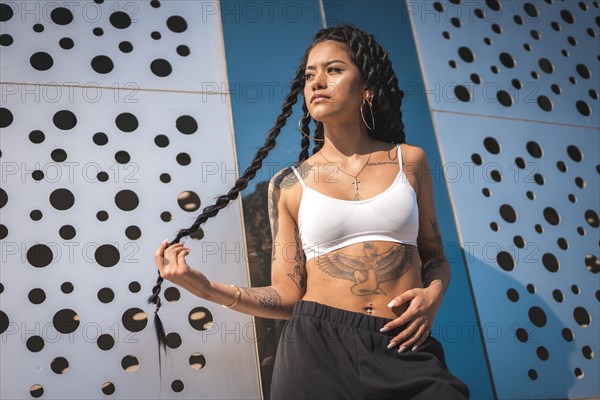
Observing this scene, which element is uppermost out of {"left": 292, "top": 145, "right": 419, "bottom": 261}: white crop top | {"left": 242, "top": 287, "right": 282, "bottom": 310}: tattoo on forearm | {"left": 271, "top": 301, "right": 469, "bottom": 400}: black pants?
{"left": 292, "top": 145, "right": 419, "bottom": 261}: white crop top

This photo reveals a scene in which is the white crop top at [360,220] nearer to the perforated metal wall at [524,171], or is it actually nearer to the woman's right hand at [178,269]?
the woman's right hand at [178,269]

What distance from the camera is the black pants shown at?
1.63 metres

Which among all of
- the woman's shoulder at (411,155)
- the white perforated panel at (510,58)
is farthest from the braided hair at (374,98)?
the white perforated panel at (510,58)

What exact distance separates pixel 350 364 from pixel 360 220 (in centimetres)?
40

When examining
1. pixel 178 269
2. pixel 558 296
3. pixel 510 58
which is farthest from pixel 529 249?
pixel 178 269

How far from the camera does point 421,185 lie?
2.04 metres

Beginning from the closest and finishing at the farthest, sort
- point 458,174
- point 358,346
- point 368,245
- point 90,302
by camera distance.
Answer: point 358,346
point 368,245
point 90,302
point 458,174

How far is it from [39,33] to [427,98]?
158 centimetres

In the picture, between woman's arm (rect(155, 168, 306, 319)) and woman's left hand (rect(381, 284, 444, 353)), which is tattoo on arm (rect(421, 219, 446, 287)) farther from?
woman's arm (rect(155, 168, 306, 319))

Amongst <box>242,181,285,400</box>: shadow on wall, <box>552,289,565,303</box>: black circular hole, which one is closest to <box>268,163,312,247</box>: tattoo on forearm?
<box>242,181,285,400</box>: shadow on wall

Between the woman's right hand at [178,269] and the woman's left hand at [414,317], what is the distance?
49 cm

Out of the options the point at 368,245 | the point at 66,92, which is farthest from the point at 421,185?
A: the point at 66,92

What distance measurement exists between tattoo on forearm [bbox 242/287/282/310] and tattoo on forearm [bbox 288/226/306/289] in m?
Answer: 0.09

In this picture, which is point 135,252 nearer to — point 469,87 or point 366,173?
point 366,173
